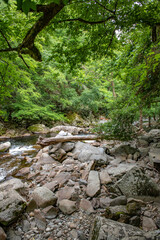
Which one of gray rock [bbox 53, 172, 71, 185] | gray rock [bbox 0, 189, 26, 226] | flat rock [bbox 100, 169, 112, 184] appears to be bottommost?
gray rock [bbox 53, 172, 71, 185]

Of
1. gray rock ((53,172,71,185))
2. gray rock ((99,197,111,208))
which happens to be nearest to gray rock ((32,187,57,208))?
gray rock ((53,172,71,185))

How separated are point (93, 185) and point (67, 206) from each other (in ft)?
2.80

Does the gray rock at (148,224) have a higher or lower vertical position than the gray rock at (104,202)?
higher

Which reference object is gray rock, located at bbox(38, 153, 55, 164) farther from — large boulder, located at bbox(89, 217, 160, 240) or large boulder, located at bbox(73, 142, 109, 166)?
large boulder, located at bbox(89, 217, 160, 240)

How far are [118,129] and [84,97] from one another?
583 inches

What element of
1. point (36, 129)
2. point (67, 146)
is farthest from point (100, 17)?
point (36, 129)

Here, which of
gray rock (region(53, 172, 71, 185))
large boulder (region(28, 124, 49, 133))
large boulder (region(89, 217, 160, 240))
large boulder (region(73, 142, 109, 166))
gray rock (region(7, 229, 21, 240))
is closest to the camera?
large boulder (region(89, 217, 160, 240))

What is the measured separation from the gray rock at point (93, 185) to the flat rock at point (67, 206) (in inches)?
18.9

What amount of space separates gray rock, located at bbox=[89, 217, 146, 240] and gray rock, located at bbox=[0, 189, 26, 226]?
1605mm

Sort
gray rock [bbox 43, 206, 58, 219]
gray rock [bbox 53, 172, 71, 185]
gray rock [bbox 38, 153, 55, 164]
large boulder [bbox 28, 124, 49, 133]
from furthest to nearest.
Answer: large boulder [bbox 28, 124, 49, 133] < gray rock [bbox 38, 153, 55, 164] < gray rock [bbox 53, 172, 71, 185] < gray rock [bbox 43, 206, 58, 219]

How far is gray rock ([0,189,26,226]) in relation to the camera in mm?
2100

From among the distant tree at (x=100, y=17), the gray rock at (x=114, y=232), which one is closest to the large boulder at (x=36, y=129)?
the distant tree at (x=100, y=17)

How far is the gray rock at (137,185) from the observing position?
7.90 ft

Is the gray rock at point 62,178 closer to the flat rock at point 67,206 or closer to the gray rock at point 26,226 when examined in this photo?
the flat rock at point 67,206
